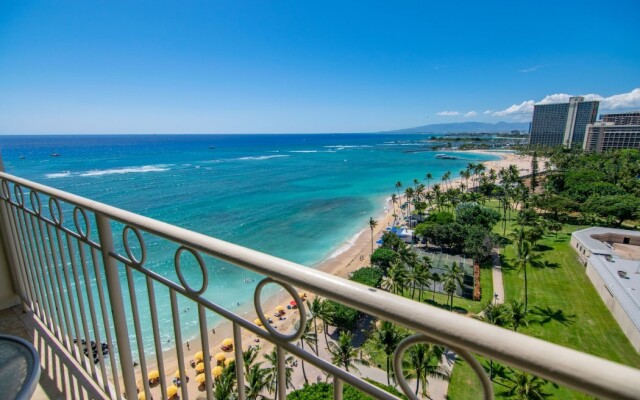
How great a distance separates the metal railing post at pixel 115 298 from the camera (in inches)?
70.7

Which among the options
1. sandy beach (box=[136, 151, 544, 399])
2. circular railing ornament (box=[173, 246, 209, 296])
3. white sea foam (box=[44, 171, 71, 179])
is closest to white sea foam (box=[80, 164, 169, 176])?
white sea foam (box=[44, 171, 71, 179])

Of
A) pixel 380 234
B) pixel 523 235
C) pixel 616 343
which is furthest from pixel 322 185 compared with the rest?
pixel 616 343

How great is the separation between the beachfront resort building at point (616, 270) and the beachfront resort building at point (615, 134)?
72.1 meters

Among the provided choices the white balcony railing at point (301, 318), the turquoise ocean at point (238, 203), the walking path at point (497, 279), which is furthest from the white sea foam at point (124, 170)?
the white balcony railing at point (301, 318)

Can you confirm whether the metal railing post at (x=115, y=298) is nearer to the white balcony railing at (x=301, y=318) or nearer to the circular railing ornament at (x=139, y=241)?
the white balcony railing at (x=301, y=318)

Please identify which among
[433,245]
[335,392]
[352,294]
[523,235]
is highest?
[352,294]

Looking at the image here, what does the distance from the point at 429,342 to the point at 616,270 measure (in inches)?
1126

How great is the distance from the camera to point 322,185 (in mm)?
55406

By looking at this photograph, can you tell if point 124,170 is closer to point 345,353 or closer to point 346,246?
point 346,246

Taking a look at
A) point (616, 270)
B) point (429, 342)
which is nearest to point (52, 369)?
point (429, 342)

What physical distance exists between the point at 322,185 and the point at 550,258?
34.7 meters

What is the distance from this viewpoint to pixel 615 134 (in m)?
84.2

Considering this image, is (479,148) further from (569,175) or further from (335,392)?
(335,392)

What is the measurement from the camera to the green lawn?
14.1m
